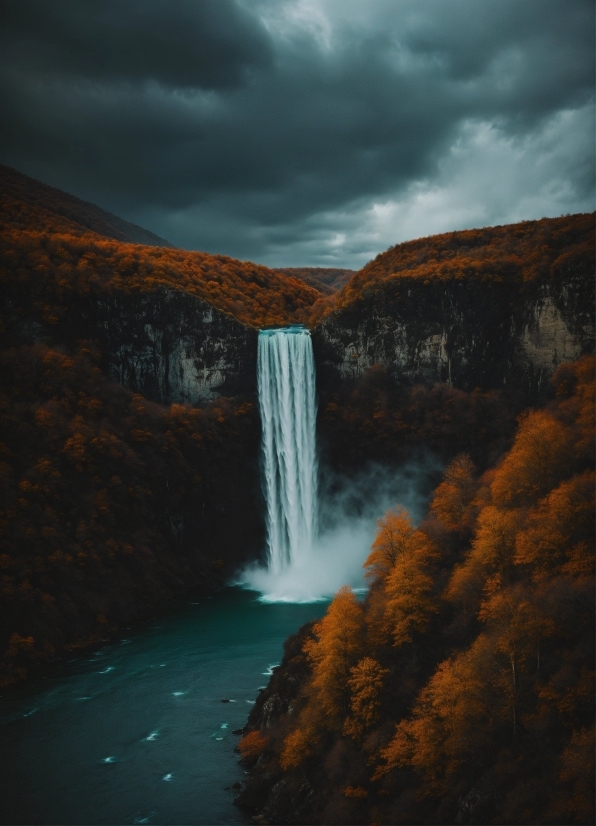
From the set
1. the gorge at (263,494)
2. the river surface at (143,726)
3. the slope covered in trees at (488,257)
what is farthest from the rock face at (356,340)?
the river surface at (143,726)

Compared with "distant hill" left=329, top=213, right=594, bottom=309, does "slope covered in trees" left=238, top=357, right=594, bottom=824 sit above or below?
below

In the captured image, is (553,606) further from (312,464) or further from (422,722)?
(312,464)

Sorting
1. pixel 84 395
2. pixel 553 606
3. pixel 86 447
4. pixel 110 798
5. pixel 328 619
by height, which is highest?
pixel 84 395

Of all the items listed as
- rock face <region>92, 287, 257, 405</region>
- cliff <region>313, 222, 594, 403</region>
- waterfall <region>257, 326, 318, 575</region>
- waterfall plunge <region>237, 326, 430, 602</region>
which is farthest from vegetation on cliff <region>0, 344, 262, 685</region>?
cliff <region>313, 222, 594, 403</region>

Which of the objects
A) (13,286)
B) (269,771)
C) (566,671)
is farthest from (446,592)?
(13,286)

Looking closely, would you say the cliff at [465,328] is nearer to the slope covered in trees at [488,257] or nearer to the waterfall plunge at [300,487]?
the slope covered in trees at [488,257]

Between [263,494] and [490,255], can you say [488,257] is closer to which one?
[490,255]

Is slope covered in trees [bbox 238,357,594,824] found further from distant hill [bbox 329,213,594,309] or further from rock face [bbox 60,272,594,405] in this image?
distant hill [bbox 329,213,594,309]
